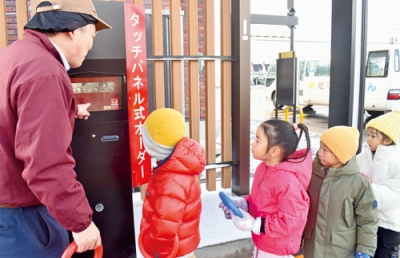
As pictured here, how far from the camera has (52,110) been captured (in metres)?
1.23

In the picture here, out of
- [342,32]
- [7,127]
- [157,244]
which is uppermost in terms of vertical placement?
[342,32]

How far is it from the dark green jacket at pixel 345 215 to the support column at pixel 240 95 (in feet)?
5.24

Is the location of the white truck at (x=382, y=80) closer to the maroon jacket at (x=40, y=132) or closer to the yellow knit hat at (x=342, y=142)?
the yellow knit hat at (x=342, y=142)

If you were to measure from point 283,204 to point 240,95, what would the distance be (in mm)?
1864

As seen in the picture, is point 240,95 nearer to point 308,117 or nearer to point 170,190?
point 170,190

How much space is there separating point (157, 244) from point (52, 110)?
0.96 meters

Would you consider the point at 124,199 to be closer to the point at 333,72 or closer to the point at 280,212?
the point at 280,212

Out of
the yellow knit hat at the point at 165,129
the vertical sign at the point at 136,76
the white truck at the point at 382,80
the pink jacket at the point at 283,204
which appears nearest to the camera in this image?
the pink jacket at the point at 283,204

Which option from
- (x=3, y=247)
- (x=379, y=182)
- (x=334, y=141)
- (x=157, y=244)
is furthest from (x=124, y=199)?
(x=379, y=182)

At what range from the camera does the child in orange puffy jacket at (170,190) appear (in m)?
1.81

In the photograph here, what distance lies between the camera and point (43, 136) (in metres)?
1.20

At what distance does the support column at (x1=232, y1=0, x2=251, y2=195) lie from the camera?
11.2ft

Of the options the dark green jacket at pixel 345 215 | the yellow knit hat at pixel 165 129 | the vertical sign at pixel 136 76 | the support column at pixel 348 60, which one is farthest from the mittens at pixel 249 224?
the support column at pixel 348 60

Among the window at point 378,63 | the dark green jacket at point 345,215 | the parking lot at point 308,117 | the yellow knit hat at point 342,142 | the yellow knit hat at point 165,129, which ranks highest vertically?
the window at point 378,63
